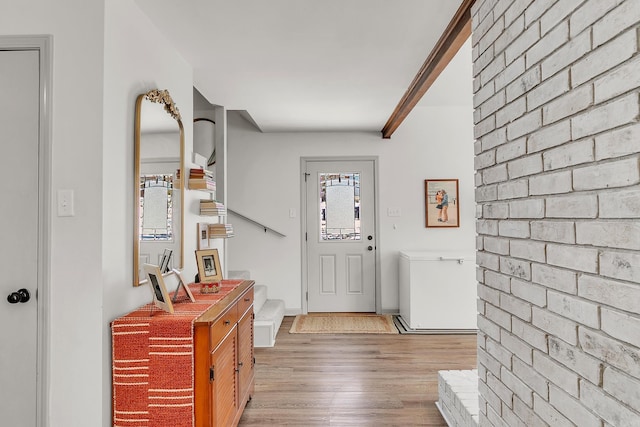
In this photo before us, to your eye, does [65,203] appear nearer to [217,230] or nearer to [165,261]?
[165,261]

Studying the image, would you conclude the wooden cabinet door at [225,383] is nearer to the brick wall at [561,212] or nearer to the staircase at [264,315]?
the brick wall at [561,212]

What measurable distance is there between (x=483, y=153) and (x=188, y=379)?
1.60 m

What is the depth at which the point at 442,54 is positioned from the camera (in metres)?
2.60

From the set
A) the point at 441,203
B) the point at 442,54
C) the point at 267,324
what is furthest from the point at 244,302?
the point at 441,203

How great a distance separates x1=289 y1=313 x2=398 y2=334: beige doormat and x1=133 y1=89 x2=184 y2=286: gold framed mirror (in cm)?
222

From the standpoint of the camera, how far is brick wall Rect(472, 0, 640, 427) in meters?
0.89

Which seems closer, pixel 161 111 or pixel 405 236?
pixel 161 111

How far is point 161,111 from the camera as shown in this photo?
2281 millimetres

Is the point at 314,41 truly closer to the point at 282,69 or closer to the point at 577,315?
the point at 282,69

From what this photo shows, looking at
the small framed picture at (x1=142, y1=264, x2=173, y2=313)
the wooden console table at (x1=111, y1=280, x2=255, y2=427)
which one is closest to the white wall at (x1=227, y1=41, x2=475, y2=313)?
the small framed picture at (x1=142, y1=264, x2=173, y2=313)

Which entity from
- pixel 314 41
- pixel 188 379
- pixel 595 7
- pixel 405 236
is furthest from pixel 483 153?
pixel 405 236

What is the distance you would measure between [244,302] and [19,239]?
127cm

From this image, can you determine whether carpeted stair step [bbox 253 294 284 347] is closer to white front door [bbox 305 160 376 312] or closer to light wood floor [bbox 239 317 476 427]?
light wood floor [bbox 239 317 476 427]

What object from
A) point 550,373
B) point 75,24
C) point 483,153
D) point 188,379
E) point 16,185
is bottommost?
point 188,379
